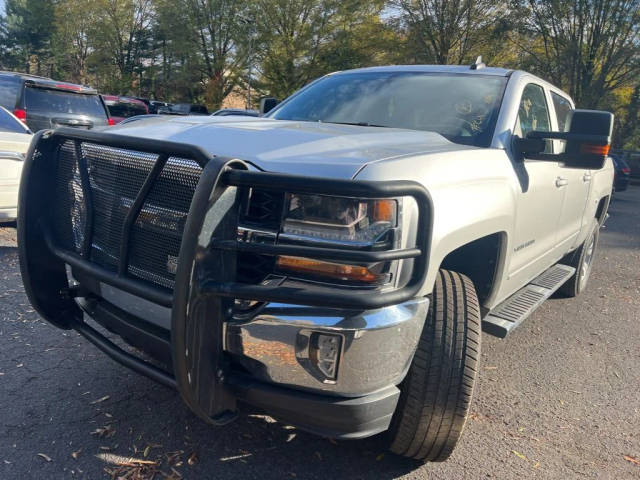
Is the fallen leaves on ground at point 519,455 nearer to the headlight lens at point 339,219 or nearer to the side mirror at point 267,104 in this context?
the headlight lens at point 339,219

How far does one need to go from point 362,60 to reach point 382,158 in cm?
3125

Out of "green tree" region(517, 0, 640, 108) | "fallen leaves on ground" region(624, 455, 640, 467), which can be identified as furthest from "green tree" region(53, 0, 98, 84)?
"fallen leaves on ground" region(624, 455, 640, 467)

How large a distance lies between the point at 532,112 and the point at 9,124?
571 centimetres

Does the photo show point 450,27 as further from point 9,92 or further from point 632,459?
point 632,459

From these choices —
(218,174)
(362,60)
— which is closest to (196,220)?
(218,174)

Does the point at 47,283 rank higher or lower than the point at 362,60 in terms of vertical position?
lower

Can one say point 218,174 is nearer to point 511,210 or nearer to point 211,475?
point 211,475

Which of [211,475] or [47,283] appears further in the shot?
[47,283]

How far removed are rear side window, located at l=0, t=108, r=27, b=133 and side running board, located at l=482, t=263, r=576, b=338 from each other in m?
5.64

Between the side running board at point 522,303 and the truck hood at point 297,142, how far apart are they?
965 millimetres

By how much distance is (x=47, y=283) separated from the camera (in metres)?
2.63

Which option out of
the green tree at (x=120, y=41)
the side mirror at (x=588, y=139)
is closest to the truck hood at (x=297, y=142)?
the side mirror at (x=588, y=139)

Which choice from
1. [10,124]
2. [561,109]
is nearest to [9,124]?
[10,124]

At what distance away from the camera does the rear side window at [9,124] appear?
6.36 metres
